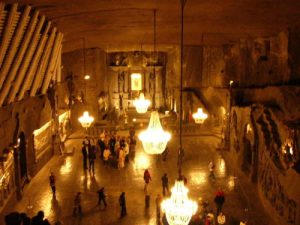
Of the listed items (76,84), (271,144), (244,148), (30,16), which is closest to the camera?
(30,16)

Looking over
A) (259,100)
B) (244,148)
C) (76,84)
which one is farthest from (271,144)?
(76,84)

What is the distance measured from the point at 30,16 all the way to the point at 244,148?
9.97 m

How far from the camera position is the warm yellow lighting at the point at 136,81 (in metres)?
26.7

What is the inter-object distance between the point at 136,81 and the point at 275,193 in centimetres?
1770

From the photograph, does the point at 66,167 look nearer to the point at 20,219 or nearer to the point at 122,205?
the point at 122,205

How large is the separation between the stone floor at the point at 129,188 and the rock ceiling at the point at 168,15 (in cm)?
582

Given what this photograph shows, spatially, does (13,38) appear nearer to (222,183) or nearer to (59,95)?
(222,183)

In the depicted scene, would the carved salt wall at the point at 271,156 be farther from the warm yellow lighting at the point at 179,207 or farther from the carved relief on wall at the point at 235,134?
the warm yellow lighting at the point at 179,207

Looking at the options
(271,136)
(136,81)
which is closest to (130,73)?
(136,81)

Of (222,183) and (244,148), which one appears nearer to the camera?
(222,183)

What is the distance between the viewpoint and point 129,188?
42.0 feet

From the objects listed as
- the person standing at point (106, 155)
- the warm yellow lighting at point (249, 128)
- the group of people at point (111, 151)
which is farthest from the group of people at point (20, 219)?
the warm yellow lighting at point (249, 128)

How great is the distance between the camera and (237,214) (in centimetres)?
1074

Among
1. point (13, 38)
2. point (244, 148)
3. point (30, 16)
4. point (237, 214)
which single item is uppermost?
point (30, 16)
